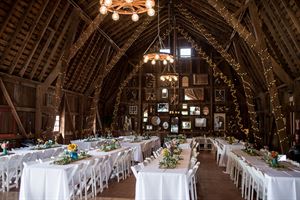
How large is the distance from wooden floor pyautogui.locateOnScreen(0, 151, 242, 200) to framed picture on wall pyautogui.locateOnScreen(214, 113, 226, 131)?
36.3 feet

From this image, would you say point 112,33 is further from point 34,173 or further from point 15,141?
point 34,173

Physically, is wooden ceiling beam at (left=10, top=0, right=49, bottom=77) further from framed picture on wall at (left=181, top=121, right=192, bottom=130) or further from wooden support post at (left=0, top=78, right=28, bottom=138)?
framed picture on wall at (left=181, top=121, right=192, bottom=130)

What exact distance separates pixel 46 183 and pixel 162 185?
2298mm

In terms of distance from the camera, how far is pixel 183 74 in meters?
22.6

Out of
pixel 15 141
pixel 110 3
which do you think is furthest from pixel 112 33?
pixel 110 3

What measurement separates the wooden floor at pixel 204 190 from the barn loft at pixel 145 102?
35 millimetres

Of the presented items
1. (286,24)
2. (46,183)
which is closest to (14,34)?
(46,183)

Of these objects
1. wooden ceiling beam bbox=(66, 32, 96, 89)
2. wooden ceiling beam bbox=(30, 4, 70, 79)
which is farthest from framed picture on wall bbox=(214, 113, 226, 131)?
wooden ceiling beam bbox=(30, 4, 70, 79)

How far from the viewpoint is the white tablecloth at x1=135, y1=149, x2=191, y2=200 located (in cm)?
561

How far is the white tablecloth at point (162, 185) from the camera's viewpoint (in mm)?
5613

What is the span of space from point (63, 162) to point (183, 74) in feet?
55.9

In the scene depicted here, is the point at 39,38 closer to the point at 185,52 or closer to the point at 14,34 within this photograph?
the point at 14,34

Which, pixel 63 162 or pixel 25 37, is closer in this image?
pixel 63 162

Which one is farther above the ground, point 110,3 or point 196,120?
point 110,3
